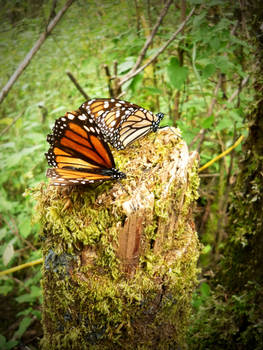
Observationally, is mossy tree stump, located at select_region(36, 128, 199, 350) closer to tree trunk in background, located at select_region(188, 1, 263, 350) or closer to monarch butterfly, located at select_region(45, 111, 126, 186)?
monarch butterfly, located at select_region(45, 111, 126, 186)

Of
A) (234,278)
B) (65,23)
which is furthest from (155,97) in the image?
(234,278)

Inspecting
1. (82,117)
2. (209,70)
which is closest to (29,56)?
(82,117)

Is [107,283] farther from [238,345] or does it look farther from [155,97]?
[155,97]

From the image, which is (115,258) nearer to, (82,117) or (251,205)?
(82,117)

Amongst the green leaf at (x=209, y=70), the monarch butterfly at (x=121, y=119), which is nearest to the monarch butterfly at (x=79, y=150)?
the monarch butterfly at (x=121, y=119)

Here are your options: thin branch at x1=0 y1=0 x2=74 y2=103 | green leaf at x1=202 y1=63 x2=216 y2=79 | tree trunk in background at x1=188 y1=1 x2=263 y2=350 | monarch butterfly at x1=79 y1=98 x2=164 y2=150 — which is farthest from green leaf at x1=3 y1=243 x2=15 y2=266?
green leaf at x1=202 y1=63 x2=216 y2=79
